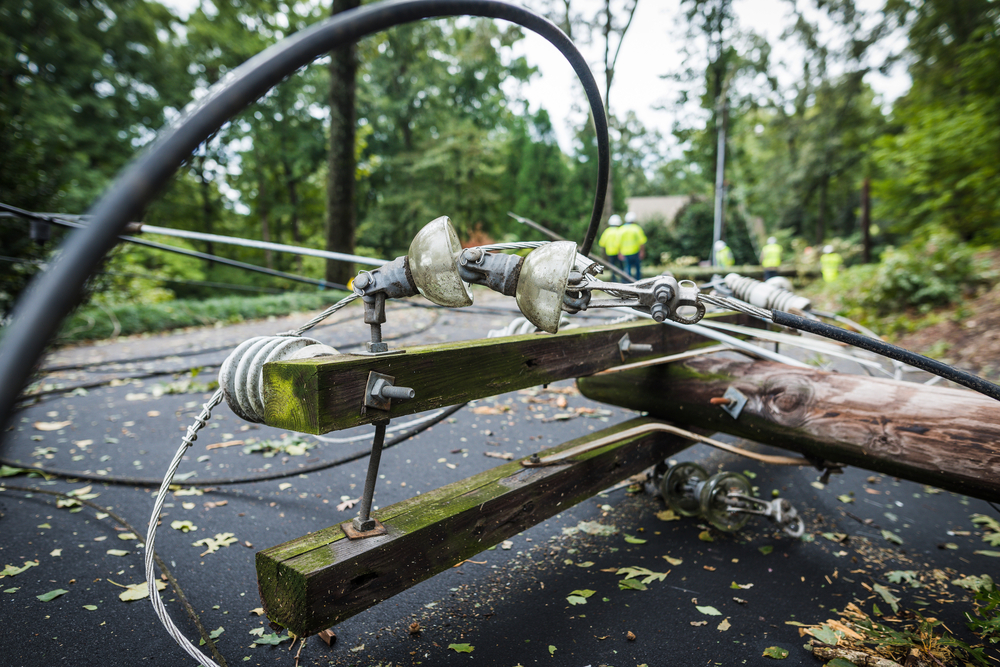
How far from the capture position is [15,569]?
7.75ft

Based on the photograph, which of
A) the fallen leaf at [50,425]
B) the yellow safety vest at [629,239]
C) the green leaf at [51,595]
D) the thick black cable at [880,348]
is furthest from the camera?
the yellow safety vest at [629,239]

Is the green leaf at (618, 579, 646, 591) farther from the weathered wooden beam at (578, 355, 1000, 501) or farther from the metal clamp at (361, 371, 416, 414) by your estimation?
the metal clamp at (361, 371, 416, 414)

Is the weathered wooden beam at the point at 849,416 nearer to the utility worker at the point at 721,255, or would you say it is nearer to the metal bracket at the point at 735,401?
the metal bracket at the point at 735,401

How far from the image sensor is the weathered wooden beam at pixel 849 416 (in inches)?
73.1

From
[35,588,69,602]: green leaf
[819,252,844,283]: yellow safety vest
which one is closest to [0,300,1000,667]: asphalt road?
[35,588,69,602]: green leaf

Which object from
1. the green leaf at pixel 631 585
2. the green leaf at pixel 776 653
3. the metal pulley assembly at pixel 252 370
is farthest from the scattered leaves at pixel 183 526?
the green leaf at pixel 776 653

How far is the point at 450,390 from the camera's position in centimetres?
171

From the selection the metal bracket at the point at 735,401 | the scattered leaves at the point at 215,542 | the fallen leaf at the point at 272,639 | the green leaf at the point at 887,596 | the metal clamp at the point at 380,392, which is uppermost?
the metal clamp at the point at 380,392

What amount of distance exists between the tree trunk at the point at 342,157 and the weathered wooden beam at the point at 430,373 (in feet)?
32.2

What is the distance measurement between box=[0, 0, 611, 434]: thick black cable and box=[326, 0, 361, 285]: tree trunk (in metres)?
10.9

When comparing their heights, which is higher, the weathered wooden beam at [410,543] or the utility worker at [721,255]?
the utility worker at [721,255]

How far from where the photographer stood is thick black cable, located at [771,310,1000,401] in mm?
1455

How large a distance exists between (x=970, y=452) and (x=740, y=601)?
41.4 inches

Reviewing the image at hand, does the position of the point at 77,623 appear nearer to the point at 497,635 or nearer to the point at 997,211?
the point at 497,635
